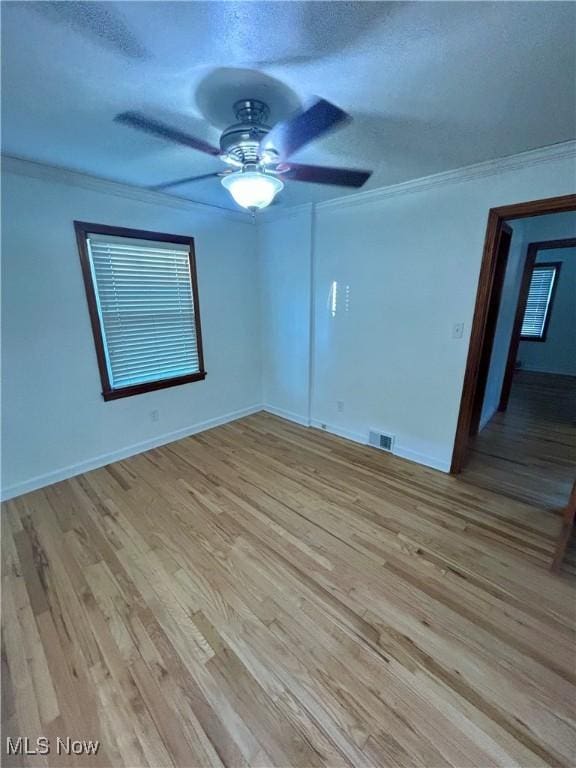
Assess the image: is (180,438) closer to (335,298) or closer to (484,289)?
(335,298)

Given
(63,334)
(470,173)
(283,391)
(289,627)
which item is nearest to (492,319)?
→ (470,173)

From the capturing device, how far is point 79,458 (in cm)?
270

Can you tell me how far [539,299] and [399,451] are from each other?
5.15 meters

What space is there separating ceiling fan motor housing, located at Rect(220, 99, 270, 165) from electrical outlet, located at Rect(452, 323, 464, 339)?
189 cm

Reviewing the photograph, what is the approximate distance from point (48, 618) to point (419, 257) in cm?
334

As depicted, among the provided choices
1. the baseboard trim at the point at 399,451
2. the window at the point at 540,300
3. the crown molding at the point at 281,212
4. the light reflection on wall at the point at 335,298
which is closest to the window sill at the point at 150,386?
the baseboard trim at the point at 399,451

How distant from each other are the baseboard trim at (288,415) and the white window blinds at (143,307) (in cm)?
126

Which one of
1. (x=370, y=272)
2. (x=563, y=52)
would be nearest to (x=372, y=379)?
(x=370, y=272)

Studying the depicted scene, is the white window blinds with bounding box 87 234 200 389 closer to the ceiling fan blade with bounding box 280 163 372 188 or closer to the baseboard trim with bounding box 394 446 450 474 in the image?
the ceiling fan blade with bounding box 280 163 372 188

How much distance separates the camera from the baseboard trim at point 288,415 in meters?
3.70

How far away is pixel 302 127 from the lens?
1.23 meters

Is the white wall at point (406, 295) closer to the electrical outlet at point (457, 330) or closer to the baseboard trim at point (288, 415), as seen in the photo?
the electrical outlet at point (457, 330)

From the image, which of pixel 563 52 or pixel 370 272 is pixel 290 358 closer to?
pixel 370 272

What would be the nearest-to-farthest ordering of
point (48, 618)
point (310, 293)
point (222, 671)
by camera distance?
1. point (222, 671)
2. point (48, 618)
3. point (310, 293)
